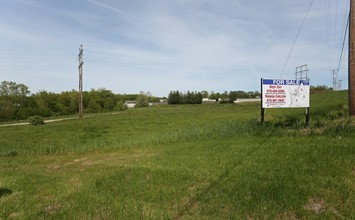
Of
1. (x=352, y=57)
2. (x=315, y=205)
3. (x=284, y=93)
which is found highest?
(x=352, y=57)

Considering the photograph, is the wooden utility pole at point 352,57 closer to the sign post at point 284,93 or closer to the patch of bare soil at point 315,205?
the sign post at point 284,93

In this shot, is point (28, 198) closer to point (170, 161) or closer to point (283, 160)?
point (170, 161)

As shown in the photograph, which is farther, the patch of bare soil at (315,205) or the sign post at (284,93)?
the sign post at (284,93)

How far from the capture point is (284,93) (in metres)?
13.1

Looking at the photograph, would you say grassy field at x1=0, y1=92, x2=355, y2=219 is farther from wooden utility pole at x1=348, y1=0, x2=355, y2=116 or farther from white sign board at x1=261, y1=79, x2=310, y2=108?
white sign board at x1=261, y1=79, x2=310, y2=108

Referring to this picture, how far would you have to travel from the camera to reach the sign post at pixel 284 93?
42.2 feet

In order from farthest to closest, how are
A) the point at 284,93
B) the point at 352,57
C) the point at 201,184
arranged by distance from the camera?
the point at 284,93 < the point at 352,57 < the point at 201,184

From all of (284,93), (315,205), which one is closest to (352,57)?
(284,93)

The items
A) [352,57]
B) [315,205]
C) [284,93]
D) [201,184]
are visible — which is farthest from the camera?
[284,93]

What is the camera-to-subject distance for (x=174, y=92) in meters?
129

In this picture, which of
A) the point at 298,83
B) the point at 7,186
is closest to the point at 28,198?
the point at 7,186

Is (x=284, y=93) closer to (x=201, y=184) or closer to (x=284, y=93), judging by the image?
(x=284, y=93)

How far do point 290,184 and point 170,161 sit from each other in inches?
134

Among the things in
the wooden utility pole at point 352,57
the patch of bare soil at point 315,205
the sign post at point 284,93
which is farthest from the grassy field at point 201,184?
the sign post at point 284,93
